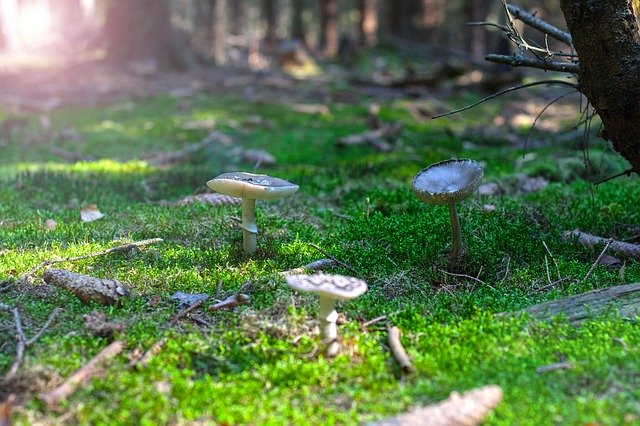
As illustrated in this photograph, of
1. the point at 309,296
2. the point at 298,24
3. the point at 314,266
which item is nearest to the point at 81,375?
the point at 309,296

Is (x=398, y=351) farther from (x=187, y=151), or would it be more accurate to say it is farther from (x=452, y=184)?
(x=187, y=151)

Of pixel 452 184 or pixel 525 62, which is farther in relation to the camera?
pixel 525 62

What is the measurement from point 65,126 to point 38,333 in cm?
800

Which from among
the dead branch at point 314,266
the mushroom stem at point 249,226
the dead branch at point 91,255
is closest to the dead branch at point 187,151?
the dead branch at point 91,255

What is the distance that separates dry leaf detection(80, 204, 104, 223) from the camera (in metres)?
5.72

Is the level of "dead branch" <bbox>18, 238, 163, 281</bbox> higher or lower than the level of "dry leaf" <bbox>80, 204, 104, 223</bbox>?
higher

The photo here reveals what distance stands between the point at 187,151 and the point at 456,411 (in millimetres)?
6914

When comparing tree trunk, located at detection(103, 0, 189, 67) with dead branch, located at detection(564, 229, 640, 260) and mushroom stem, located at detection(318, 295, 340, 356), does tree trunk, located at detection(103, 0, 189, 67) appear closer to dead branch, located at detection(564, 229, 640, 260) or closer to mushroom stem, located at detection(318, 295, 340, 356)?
dead branch, located at detection(564, 229, 640, 260)

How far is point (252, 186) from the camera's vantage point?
13.5 ft

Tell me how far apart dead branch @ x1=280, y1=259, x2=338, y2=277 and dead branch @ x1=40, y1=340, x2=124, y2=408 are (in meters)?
1.31

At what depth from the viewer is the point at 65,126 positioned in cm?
1068

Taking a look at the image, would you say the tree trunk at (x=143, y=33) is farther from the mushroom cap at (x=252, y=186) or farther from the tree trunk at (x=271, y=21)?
the mushroom cap at (x=252, y=186)

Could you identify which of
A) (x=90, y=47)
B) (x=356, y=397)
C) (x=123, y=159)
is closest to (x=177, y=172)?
(x=123, y=159)

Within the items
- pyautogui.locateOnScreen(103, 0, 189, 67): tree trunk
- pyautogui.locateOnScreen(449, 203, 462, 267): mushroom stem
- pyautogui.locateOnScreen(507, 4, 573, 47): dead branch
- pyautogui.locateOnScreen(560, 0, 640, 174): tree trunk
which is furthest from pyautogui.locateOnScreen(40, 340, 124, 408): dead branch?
pyautogui.locateOnScreen(103, 0, 189, 67): tree trunk
